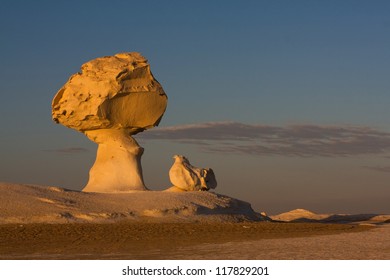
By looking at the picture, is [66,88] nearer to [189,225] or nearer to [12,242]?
[189,225]

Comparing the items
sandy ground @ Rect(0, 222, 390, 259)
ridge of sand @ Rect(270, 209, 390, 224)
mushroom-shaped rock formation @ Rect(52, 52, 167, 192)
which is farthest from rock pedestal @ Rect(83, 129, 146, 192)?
ridge of sand @ Rect(270, 209, 390, 224)

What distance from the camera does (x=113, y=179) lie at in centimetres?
3231

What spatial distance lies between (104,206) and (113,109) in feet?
22.4

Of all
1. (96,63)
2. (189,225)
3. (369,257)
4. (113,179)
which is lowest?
(369,257)

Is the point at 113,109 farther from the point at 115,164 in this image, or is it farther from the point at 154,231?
Answer: the point at 154,231

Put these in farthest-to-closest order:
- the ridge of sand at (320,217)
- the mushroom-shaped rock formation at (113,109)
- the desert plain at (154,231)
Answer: the ridge of sand at (320,217) → the mushroom-shaped rock formation at (113,109) → the desert plain at (154,231)

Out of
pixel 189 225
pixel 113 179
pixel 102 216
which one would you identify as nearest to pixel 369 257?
pixel 189 225

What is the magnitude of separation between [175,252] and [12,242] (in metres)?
5.77

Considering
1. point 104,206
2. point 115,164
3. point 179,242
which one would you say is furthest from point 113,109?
point 179,242

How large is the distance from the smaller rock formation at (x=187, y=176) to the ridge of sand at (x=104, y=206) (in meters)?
1.71

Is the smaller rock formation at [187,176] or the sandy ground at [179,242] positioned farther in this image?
the smaller rock formation at [187,176]

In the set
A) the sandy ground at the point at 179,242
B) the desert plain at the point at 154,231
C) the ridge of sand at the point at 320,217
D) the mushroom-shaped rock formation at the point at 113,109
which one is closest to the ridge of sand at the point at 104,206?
the desert plain at the point at 154,231

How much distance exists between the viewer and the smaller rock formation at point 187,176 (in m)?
32.0

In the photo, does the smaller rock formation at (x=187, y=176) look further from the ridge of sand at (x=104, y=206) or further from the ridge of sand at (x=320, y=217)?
the ridge of sand at (x=320, y=217)
